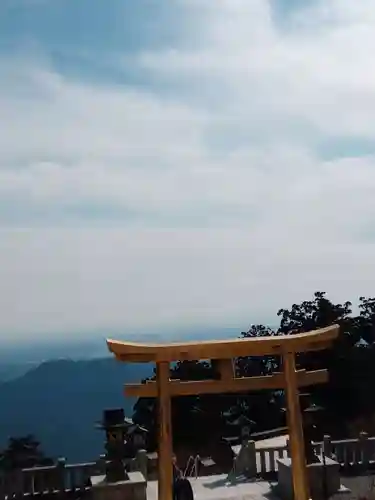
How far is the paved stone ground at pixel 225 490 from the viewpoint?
1140 centimetres

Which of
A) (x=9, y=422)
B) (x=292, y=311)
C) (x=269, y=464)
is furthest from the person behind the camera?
(x=9, y=422)

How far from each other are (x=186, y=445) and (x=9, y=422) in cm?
6214

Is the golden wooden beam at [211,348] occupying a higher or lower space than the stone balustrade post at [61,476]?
higher

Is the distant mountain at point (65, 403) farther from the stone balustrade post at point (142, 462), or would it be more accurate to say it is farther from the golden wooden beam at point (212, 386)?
the golden wooden beam at point (212, 386)

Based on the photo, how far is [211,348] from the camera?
22.3ft

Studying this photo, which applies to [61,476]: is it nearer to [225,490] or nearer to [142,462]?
[142,462]

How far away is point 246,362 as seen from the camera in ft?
75.9

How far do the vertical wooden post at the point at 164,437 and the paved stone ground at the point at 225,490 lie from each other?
509 centimetres

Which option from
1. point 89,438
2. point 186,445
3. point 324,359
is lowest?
point 89,438

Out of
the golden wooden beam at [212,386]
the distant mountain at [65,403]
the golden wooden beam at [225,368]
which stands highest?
the golden wooden beam at [225,368]

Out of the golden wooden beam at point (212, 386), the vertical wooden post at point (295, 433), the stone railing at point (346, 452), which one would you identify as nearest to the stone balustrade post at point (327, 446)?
the stone railing at point (346, 452)

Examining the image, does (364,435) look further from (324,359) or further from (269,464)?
(324,359)

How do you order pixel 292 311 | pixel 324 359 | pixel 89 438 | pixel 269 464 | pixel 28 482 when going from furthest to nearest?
→ pixel 89 438 < pixel 292 311 < pixel 324 359 < pixel 269 464 < pixel 28 482

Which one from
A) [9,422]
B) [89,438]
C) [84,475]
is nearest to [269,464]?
[84,475]
